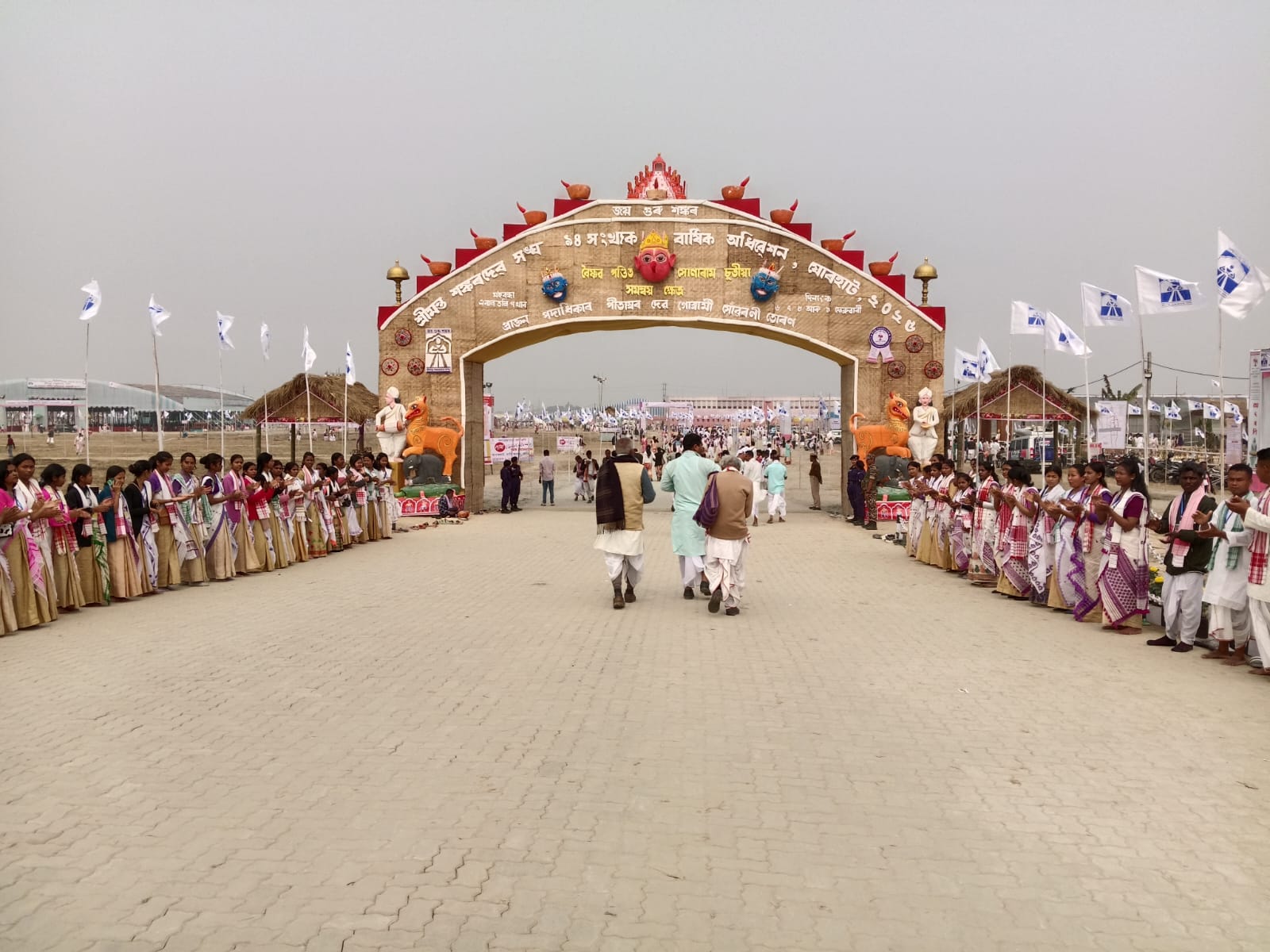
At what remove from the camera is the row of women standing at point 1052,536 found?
9.19 m

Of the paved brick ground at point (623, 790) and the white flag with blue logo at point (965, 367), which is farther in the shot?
the white flag with blue logo at point (965, 367)

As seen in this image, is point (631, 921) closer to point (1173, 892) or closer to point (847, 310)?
point (1173, 892)

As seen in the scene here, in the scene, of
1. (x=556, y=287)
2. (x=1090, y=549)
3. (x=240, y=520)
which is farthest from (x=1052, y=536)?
(x=556, y=287)

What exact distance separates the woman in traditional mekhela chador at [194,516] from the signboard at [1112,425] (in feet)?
50.4

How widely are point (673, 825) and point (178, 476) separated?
9.39 metres

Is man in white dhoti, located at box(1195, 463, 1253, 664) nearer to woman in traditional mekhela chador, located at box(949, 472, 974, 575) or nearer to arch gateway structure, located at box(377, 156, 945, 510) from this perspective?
woman in traditional mekhela chador, located at box(949, 472, 974, 575)

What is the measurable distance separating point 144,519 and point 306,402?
1737 centimetres

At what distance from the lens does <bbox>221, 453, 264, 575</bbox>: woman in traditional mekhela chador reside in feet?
41.6

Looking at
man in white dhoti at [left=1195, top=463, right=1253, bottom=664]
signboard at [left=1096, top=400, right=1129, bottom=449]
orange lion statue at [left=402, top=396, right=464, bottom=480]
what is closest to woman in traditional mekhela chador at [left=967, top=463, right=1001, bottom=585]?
man in white dhoti at [left=1195, top=463, right=1253, bottom=664]

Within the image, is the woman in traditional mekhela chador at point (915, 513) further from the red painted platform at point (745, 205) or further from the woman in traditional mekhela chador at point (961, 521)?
the red painted platform at point (745, 205)

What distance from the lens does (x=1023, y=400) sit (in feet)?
97.6

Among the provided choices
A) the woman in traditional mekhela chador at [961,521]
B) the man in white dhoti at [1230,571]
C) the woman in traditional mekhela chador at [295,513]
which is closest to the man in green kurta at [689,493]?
the woman in traditional mekhela chador at [961,521]

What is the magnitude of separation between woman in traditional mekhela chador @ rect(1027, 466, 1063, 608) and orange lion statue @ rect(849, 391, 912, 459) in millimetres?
11071

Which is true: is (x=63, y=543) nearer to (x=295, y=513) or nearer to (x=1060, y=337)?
(x=295, y=513)
